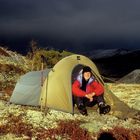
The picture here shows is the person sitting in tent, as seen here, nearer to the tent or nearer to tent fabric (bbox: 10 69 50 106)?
the tent

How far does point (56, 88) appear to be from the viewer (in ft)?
78.3

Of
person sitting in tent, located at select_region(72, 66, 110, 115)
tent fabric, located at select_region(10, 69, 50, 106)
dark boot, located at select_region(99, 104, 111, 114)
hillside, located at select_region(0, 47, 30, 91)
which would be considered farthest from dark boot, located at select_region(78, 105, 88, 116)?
hillside, located at select_region(0, 47, 30, 91)

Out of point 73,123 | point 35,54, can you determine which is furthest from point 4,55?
point 73,123

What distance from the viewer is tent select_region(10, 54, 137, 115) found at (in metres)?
23.7

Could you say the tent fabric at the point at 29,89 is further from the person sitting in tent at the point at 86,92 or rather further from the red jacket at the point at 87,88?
the person sitting in tent at the point at 86,92

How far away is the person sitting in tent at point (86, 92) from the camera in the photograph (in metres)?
23.2

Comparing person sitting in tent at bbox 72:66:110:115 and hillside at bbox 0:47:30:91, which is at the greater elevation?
hillside at bbox 0:47:30:91

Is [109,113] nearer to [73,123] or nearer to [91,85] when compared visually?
[91,85]

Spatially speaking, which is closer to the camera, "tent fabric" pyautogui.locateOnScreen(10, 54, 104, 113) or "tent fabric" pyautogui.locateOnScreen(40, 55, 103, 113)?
"tent fabric" pyautogui.locateOnScreen(40, 55, 103, 113)

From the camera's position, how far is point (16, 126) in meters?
20.1

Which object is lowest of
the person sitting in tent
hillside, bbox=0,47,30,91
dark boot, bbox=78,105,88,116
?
dark boot, bbox=78,105,88,116

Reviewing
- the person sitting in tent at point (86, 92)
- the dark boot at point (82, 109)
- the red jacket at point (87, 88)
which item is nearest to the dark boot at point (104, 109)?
the person sitting in tent at point (86, 92)

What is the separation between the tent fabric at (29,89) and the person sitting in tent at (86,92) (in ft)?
7.04

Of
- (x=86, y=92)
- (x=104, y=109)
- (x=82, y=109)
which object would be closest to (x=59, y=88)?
(x=86, y=92)
